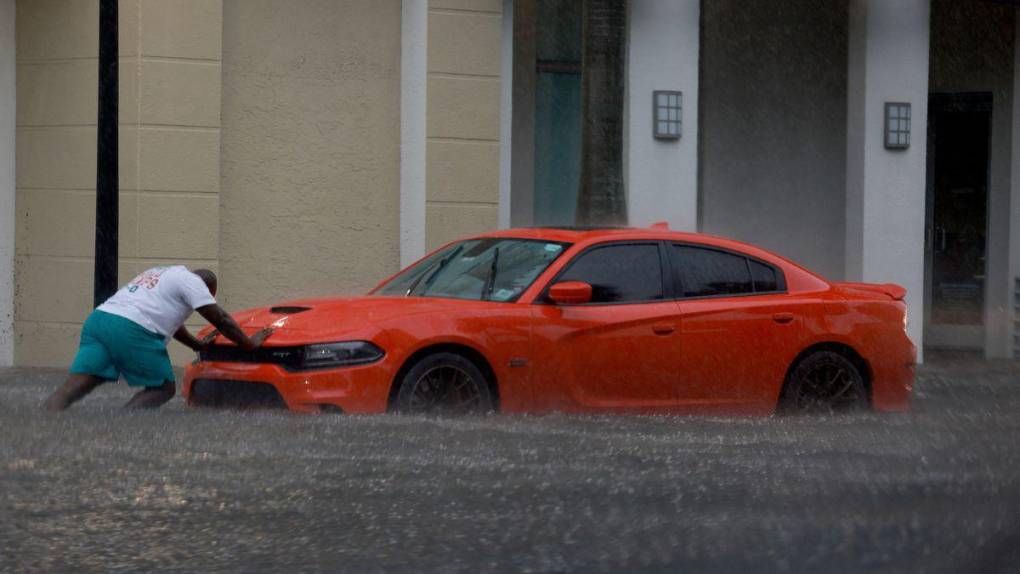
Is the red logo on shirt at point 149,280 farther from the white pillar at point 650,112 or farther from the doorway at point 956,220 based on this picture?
the doorway at point 956,220

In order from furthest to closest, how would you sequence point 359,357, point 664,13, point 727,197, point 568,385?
point 727,197 < point 664,13 < point 568,385 < point 359,357

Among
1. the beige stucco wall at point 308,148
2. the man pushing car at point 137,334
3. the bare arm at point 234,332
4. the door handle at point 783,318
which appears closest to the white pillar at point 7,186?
the beige stucco wall at point 308,148

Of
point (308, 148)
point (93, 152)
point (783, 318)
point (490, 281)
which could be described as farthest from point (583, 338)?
point (93, 152)

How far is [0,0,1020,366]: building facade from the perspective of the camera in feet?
53.5

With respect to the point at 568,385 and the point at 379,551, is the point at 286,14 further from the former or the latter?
the point at 379,551

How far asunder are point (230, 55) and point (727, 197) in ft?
23.4

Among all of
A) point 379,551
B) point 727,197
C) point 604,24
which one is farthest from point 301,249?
point 379,551

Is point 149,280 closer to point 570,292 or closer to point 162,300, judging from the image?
point 162,300

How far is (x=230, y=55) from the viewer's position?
16.6 m

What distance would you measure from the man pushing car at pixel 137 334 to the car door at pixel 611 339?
6.74 ft

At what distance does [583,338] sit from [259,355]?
6.38ft

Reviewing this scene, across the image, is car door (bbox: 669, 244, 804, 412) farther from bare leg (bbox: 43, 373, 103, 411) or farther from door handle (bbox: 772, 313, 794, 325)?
bare leg (bbox: 43, 373, 103, 411)

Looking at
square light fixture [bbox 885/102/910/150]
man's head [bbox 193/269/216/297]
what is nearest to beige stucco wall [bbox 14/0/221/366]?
man's head [bbox 193/269/216/297]

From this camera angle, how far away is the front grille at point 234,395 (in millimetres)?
9867
